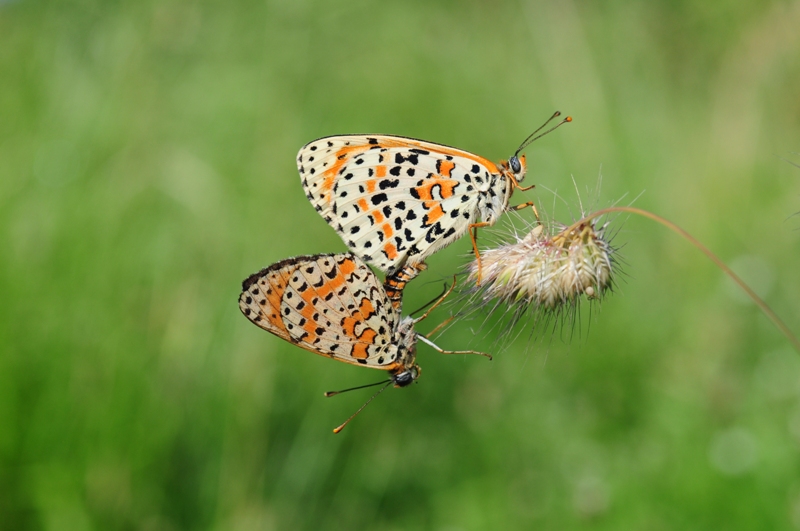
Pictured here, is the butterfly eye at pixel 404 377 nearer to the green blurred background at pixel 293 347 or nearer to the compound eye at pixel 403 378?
the compound eye at pixel 403 378

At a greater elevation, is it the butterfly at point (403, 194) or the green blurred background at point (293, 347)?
the butterfly at point (403, 194)

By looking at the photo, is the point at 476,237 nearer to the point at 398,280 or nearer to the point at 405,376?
the point at 398,280

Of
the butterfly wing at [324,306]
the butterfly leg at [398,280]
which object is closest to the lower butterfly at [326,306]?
the butterfly wing at [324,306]

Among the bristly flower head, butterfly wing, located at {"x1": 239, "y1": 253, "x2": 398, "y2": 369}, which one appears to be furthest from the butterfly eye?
the bristly flower head

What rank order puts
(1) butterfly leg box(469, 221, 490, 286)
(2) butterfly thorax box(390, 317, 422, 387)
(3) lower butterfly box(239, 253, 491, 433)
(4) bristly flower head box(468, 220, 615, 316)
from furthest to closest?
1. (2) butterfly thorax box(390, 317, 422, 387)
2. (3) lower butterfly box(239, 253, 491, 433)
3. (1) butterfly leg box(469, 221, 490, 286)
4. (4) bristly flower head box(468, 220, 615, 316)

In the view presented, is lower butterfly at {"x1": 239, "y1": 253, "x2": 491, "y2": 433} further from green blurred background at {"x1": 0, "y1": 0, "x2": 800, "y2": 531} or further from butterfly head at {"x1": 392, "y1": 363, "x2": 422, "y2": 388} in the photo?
green blurred background at {"x1": 0, "y1": 0, "x2": 800, "y2": 531}

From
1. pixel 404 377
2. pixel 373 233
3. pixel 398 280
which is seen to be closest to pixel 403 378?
pixel 404 377
